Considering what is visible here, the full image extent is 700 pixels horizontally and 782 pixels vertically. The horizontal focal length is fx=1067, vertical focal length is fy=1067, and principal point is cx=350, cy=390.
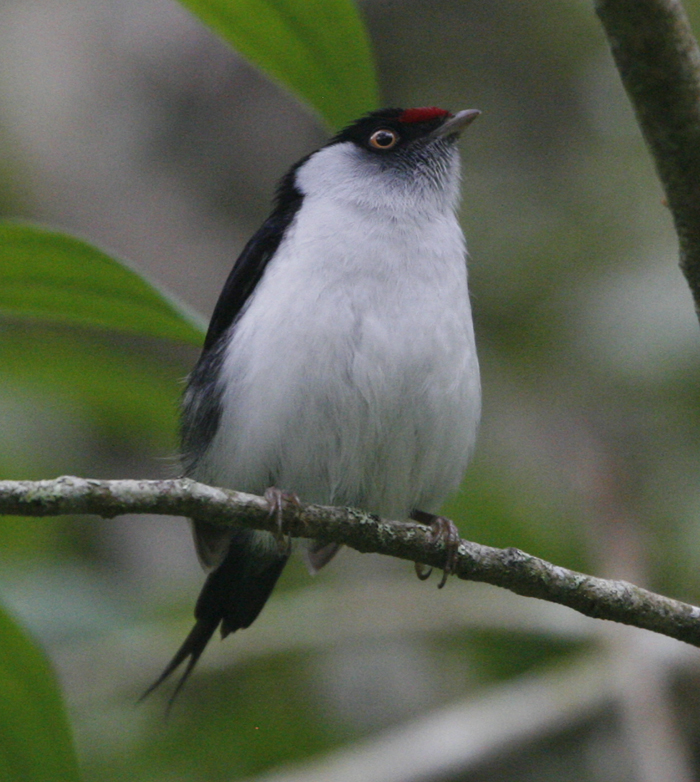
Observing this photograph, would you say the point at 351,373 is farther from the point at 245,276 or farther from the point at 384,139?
the point at 384,139

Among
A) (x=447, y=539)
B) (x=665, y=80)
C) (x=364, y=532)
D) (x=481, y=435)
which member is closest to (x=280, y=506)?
(x=364, y=532)

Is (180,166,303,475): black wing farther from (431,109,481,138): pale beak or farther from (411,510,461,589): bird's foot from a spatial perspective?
(411,510,461,589): bird's foot

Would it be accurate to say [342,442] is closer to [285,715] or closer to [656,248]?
[285,715]

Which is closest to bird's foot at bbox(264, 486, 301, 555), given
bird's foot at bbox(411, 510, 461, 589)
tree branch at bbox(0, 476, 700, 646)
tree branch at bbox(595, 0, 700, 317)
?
tree branch at bbox(0, 476, 700, 646)

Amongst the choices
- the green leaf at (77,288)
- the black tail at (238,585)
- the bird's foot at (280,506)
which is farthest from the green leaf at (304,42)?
the black tail at (238,585)

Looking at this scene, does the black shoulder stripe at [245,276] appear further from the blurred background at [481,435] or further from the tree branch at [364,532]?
the tree branch at [364,532]

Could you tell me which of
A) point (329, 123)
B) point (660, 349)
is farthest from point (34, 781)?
point (660, 349)
